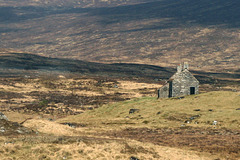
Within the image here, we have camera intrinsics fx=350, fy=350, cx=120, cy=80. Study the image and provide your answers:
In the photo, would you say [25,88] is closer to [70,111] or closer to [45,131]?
[70,111]

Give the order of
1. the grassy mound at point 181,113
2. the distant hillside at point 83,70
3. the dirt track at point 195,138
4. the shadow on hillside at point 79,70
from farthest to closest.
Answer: the shadow on hillside at point 79,70
the distant hillside at point 83,70
the grassy mound at point 181,113
the dirt track at point 195,138

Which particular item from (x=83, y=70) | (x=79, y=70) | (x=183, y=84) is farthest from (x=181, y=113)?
(x=83, y=70)

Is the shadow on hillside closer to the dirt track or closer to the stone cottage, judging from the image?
the stone cottage

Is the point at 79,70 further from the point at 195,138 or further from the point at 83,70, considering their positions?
the point at 195,138

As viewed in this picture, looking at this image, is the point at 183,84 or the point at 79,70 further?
the point at 79,70

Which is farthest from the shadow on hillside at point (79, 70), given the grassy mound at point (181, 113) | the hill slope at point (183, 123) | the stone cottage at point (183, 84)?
the hill slope at point (183, 123)

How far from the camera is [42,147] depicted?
2477cm

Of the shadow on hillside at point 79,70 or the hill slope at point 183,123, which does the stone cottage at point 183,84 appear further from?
the shadow on hillside at point 79,70

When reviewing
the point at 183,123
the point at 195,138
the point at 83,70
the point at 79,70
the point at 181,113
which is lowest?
the point at 83,70

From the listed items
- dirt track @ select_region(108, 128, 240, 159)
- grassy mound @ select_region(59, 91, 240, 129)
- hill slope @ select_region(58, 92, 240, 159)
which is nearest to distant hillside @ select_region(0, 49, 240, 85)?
grassy mound @ select_region(59, 91, 240, 129)

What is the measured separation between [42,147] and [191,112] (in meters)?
23.6

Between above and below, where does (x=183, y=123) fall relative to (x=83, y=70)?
above

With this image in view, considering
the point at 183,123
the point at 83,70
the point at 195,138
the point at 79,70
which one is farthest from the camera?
the point at 83,70

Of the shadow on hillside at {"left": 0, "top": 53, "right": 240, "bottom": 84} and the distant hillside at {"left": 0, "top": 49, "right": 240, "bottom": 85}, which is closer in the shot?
the distant hillside at {"left": 0, "top": 49, "right": 240, "bottom": 85}
